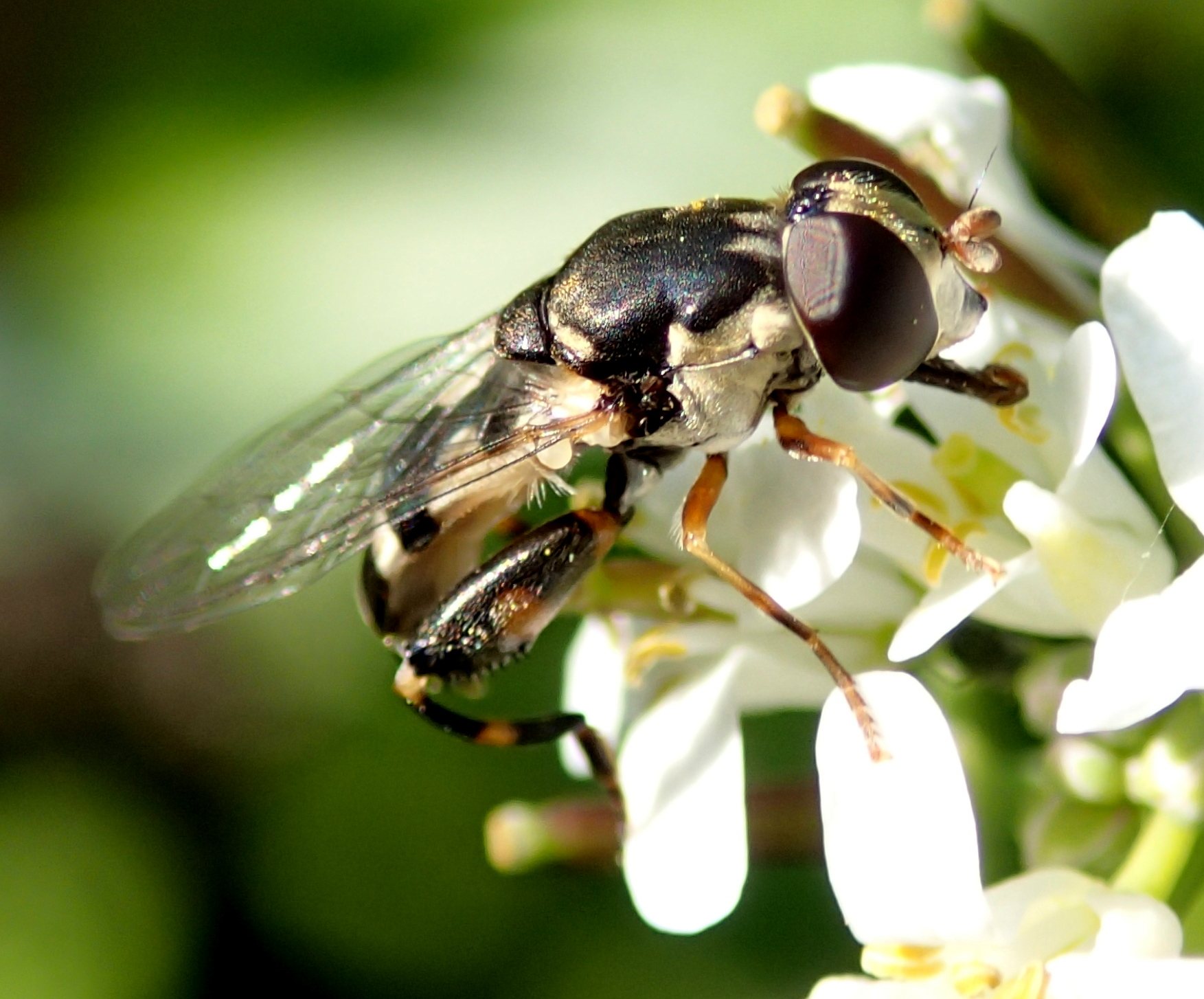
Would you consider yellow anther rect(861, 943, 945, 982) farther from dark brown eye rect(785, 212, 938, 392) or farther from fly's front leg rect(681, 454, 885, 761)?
dark brown eye rect(785, 212, 938, 392)

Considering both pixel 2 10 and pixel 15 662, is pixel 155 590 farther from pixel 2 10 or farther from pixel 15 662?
pixel 2 10

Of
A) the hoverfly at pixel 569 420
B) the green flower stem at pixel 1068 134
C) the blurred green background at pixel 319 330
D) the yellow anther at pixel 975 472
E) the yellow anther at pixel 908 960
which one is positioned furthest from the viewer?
the blurred green background at pixel 319 330

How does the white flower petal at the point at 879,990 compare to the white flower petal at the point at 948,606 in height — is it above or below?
below

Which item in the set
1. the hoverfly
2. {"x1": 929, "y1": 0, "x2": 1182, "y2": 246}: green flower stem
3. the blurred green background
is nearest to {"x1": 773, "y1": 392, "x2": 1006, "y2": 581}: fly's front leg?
the hoverfly

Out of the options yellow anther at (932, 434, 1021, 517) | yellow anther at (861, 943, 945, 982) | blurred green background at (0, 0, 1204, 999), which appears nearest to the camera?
yellow anther at (861, 943, 945, 982)

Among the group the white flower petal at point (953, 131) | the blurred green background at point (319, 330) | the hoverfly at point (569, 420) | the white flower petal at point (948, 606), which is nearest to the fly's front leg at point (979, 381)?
the hoverfly at point (569, 420)

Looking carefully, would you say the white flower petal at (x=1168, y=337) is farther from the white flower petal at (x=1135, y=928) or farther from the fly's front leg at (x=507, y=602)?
the fly's front leg at (x=507, y=602)

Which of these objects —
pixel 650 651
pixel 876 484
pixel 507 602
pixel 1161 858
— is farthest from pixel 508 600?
pixel 1161 858
